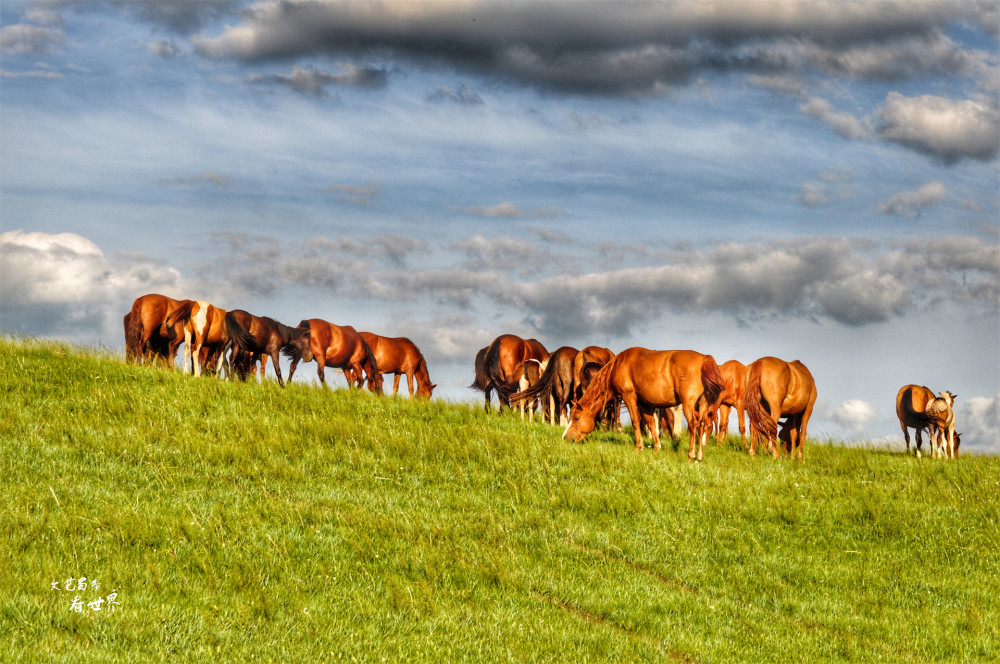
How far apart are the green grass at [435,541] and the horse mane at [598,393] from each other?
0.98 meters

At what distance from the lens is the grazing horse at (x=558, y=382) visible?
2255 cm

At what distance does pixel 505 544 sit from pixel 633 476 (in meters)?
4.61

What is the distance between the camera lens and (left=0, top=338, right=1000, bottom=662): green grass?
8977mm

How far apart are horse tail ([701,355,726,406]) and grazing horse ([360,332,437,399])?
15.6m

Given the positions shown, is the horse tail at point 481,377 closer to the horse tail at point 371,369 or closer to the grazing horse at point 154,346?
the horse tail at point 371,369

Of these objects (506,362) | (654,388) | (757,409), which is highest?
(506,362)

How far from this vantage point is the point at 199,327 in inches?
968

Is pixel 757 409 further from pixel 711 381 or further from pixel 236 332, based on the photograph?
pixel 236 332

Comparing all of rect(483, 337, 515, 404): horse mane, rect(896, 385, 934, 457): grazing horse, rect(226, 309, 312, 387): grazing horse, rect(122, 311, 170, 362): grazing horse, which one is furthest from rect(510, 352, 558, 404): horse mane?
rect(896, 385, 934, 457): grazing horse

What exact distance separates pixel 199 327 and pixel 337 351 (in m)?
6.16

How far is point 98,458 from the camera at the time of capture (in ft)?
46.4

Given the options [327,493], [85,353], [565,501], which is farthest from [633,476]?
[85,353]

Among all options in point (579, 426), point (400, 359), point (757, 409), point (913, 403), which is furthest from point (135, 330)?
point (913, 403)

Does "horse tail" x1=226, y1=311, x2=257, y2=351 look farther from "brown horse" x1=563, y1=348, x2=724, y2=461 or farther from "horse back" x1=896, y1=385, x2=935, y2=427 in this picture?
"horse back" x1=896, y1=385, x2=935, y2=427
